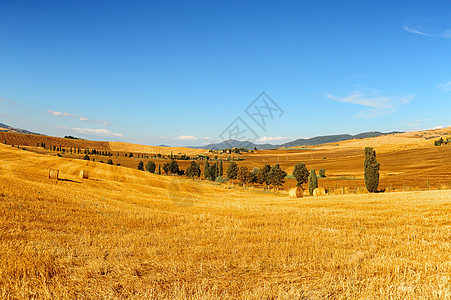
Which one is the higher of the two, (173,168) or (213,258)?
Result: (213,258)

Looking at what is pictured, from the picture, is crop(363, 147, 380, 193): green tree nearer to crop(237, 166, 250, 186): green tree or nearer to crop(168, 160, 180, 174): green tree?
crop(237, 166, 250, 186): green tree

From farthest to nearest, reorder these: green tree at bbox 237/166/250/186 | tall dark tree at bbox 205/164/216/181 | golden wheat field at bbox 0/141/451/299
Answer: tall dark tree at bbox 205/164/216/181, green tree at bbox 237/166/250/186, golden wheat field at bbox 0/141/451/299

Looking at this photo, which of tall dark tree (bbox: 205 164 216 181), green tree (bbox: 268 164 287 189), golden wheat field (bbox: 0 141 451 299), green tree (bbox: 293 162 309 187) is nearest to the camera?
golden wheat field (bbox: 0 141 451 299)

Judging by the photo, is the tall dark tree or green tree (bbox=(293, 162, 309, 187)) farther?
the tall dark tree

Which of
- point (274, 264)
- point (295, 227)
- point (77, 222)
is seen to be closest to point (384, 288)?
point (274, 264)

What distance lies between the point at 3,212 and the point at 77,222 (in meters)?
3.41

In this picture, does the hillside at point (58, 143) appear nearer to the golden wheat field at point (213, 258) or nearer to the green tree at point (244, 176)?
the green tree at point (244, 176)

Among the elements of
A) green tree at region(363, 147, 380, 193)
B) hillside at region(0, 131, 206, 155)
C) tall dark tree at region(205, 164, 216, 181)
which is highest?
hillside at region(0, 131, 206, 155)

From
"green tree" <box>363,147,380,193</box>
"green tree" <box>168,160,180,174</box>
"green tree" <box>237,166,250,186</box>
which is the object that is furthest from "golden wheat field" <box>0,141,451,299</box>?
"green tree" <box>168,160,180,174</box>

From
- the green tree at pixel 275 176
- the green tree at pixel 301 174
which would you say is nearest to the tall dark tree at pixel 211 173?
the green tree at pixel 275 176

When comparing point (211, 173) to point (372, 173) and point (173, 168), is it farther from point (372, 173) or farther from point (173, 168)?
point (372, 173)

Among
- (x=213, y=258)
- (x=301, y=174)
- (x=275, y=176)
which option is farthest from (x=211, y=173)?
(x=213, y=258)

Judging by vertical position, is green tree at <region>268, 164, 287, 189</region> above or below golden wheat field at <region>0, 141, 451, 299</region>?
below

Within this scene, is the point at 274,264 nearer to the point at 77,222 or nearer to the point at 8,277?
the point at 8,277
